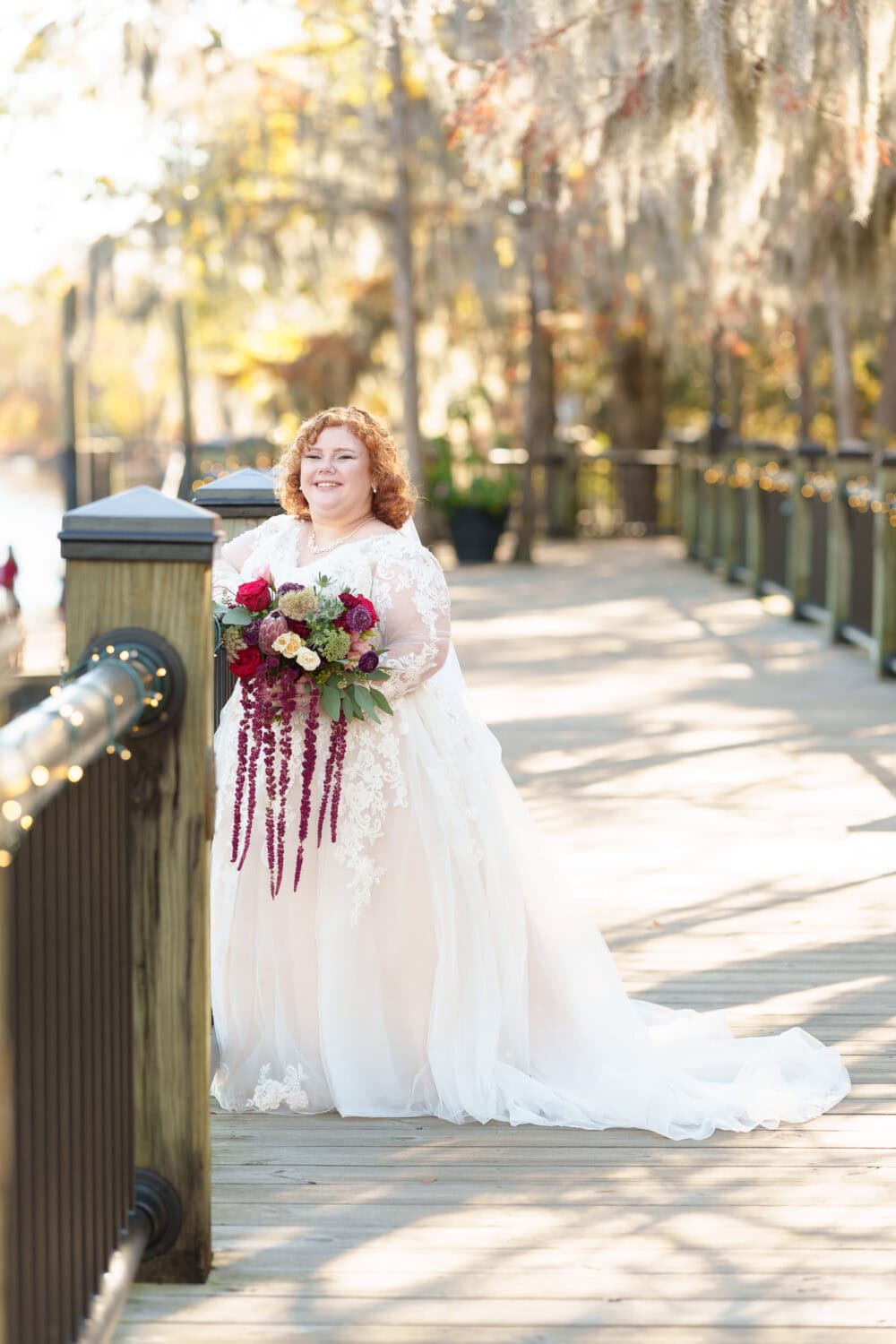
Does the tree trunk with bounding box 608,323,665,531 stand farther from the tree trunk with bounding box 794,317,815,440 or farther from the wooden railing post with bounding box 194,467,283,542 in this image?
the wooden railing post with bounding box 194,467,283,542

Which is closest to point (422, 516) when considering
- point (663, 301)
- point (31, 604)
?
point (663, 301)

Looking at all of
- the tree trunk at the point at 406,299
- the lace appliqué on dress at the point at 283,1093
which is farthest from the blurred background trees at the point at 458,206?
the lace appliqué on dress at the point at 283,1093

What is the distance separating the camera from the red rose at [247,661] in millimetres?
3715

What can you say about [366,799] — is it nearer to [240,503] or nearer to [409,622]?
[409,622]

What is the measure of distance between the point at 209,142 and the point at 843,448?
762 centimetres

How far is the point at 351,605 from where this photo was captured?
372 centimetres

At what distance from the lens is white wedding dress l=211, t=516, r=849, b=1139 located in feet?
Result: 12.7

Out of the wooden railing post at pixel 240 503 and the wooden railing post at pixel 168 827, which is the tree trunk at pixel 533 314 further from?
the wooden railing post at pixel 168 827

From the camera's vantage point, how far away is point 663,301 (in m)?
17.5

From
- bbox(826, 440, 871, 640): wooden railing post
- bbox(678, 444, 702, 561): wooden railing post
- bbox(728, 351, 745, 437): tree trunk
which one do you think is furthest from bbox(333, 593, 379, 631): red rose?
bbox(728, 351, 745, 437): tree trunk

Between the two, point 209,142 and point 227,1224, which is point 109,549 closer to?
point 227,1224

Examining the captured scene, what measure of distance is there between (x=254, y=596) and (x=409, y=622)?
0.34 meters

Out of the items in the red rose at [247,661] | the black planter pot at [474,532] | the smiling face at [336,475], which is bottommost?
the black planter pot at [474,532]

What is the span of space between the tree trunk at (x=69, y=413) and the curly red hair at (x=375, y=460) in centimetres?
1014
